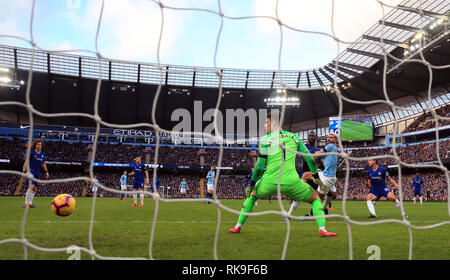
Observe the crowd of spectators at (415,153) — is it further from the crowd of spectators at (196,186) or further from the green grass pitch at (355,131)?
the green grass pitch at (355,131)

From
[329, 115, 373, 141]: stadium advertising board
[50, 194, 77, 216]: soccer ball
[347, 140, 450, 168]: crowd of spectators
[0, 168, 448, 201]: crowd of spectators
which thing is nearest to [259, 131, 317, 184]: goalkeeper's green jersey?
[50, 194, 77, 216]: soccer ball

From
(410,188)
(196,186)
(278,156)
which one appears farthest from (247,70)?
(278,156)

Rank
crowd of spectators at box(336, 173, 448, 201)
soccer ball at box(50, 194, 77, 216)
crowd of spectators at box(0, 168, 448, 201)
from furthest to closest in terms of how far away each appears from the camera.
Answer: crowd of spectators at box(0, 168, 448, 201) < crowd of spectators at box(336, 173, 448, 201) < soccer ball at box(50, 194, 77, 216)

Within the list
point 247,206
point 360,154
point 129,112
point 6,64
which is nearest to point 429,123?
point 360,154

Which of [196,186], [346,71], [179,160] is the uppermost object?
[346,71]

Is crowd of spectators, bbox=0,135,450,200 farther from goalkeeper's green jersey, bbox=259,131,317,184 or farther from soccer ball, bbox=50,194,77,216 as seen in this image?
goalkeeper's green jersey, bbox=259,131,317,184

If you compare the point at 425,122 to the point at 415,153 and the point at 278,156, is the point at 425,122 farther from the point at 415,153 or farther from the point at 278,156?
the point at 278,156

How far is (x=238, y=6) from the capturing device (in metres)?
3.91

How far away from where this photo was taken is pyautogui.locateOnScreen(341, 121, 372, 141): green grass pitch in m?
38.2

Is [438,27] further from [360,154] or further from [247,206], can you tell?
[247,206]

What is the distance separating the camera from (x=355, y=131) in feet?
127

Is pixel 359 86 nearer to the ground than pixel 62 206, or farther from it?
farther from it

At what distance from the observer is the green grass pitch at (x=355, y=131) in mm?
38250

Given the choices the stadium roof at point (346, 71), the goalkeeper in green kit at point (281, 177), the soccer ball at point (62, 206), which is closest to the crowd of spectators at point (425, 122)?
the stadium roof at point (346, 71)
